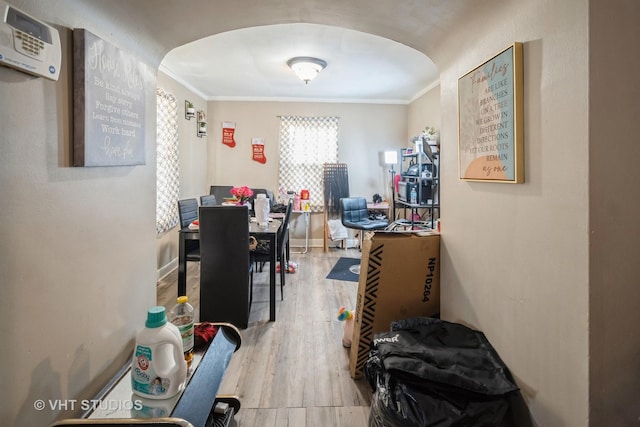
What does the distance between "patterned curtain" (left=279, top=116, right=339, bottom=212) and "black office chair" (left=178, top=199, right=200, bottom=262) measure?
1.96 meters

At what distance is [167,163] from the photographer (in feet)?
12.9

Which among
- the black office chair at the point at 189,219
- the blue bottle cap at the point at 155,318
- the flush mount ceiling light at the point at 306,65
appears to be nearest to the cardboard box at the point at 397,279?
the blue bottle cap at the point at 155,318

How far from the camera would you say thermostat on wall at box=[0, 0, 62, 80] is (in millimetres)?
826

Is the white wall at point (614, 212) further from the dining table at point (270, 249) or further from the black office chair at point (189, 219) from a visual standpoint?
the black office chair at point (189, 219)

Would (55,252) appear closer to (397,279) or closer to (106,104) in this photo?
(106,104)

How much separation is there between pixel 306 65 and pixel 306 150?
2.08 meters

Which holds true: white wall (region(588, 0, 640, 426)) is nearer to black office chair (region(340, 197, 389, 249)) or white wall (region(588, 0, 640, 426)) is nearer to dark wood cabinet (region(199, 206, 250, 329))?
dark wood cabinet (region(199, 206, 250, 329))

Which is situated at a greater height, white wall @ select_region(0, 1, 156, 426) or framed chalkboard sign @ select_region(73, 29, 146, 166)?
framed chalkboard sign @ select_region(73, 29, 146, 166)

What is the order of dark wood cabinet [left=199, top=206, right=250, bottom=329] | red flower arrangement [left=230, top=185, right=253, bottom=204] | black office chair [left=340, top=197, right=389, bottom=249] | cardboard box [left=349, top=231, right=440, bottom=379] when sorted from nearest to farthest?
cardboard box [left=349, top=231, right=440, bottom=379], dark wood cabinet [left=199, top=206, right=250, bottom=329], red flower arrangement [left=230, top=185, right=253, bottom=204], black office chair [left=340, top=197, right=389, bottom=249]

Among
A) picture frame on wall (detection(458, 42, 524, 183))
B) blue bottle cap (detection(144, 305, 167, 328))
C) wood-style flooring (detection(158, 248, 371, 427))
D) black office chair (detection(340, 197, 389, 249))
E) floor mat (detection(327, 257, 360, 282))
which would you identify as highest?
picture frame on wall (detection(458, 42, 524, 183))

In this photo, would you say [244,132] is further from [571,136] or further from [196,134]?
[571,136]

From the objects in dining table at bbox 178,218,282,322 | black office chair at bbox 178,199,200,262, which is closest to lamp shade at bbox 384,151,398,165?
dining table at bbox 178,218,282,322

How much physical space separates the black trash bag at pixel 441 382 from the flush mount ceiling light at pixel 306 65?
282 cm

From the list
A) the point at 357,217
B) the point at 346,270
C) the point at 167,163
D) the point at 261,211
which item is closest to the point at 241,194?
the point at 261,211
